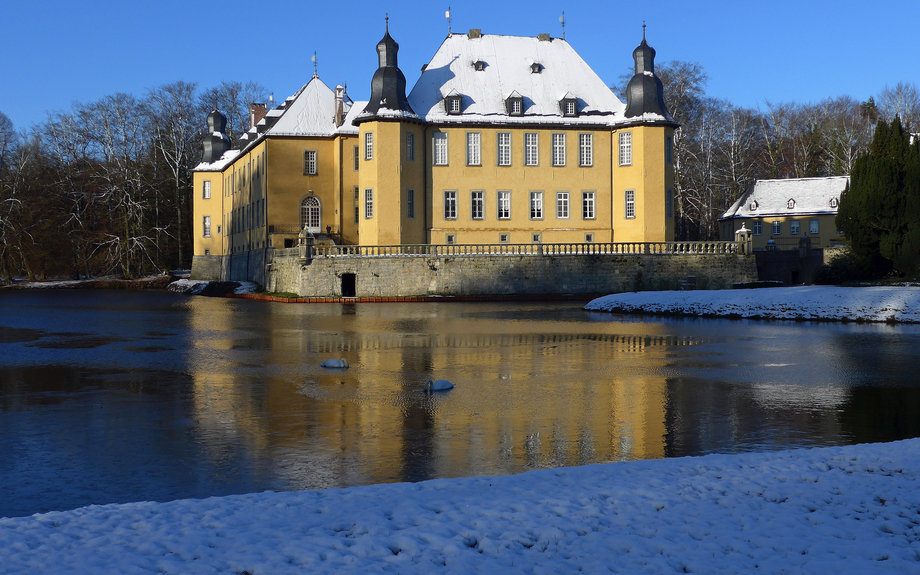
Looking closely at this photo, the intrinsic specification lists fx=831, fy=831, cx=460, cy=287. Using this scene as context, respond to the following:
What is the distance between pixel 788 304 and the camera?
2862 cm

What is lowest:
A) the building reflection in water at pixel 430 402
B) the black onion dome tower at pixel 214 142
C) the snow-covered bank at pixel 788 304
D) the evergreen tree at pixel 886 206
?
the building reflection in water at pixel 430 402

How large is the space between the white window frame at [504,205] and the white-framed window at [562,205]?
3.15 metres

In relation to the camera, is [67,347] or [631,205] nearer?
[67,347]

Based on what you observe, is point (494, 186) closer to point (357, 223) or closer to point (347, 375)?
point (357, 223)

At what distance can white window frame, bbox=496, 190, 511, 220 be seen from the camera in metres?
53.0

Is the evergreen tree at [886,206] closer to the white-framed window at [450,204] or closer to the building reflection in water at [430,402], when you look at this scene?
the building reflection in water at [430,402]

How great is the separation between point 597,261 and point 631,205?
25.1ft

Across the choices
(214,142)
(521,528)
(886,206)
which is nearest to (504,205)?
(886,206)

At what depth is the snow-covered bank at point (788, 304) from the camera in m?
26.1

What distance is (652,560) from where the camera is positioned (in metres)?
4.96

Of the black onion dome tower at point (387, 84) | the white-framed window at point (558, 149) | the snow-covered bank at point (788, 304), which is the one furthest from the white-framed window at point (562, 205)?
the snow-covered bank at point (788, 304)

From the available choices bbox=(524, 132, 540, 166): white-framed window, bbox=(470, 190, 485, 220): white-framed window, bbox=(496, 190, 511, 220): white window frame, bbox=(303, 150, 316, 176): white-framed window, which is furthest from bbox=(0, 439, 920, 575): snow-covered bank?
bbox=(303, 150, 316, 176): white-framed window

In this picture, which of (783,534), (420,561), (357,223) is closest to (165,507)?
(420,561)

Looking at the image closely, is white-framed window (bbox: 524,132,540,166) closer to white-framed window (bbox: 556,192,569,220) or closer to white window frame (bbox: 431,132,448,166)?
white-framed window (bbox: 556,192,569,220)
